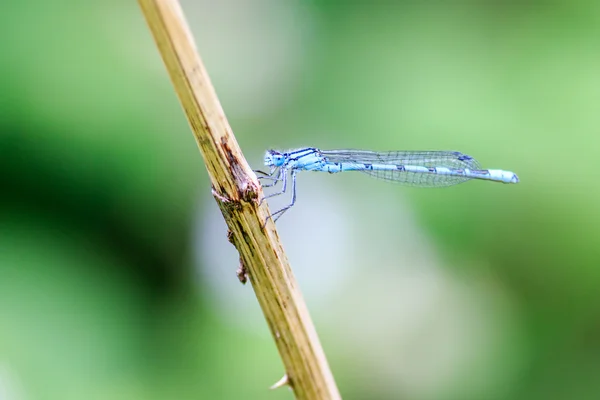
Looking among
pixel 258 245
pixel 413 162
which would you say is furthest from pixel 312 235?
pixel 258 245

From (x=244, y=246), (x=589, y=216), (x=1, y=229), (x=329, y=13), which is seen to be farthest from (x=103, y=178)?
(x=589, y=216)

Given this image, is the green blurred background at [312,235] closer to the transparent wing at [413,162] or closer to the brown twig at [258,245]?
the transparent wing at [413,162]

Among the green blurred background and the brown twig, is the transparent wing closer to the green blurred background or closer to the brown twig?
the green blurred background

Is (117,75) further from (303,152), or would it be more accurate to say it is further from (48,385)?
(48,385)

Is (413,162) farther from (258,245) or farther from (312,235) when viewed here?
(258,245)

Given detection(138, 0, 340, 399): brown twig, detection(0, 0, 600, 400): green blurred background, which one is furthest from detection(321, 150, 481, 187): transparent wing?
detection(138, 0, 340, 399): brown twig

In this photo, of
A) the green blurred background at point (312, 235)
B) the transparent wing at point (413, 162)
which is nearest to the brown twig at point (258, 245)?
the green blurred background at point (312, 235)
